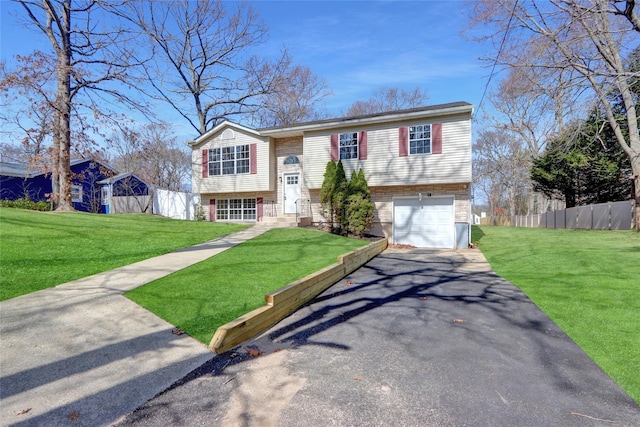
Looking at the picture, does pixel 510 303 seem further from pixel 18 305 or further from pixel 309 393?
pixel 18 305

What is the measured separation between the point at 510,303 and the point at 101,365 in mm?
5716

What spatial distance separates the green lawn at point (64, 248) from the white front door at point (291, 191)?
623 cm

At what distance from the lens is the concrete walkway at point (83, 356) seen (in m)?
2.45

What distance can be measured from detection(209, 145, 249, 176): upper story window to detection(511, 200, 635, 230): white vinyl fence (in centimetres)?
1784

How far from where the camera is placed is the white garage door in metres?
13.7

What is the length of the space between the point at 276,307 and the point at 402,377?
1.96 metres

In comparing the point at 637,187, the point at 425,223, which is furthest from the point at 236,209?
the point at 637,187

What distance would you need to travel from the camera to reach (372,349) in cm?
366

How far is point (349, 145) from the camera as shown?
14773mm

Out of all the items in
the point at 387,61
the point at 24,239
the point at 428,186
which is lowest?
the point at 24,239

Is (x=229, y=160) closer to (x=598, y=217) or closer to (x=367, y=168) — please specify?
(x=367, y=168)

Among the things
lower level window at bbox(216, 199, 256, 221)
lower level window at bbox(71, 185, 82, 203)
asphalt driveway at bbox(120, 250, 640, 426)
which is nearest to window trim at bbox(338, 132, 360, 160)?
lower level window at bbox(216, 199, 256, 221)

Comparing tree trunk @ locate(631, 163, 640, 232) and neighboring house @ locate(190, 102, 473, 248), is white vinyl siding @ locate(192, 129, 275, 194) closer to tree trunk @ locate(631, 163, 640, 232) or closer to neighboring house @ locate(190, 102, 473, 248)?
neighboring house @ locate(190, 102, 473, 248)

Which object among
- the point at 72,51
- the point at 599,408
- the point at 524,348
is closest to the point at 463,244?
the point at 524,348
